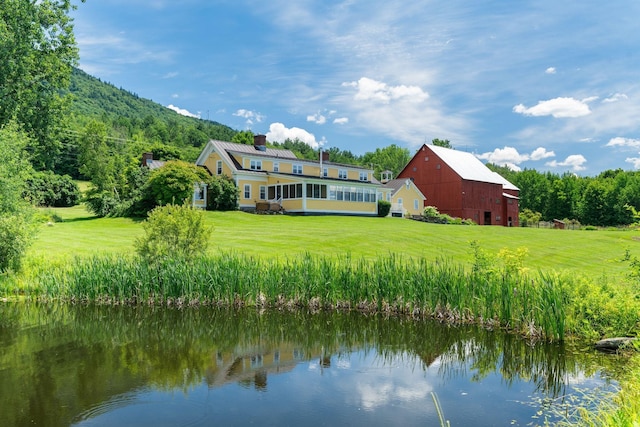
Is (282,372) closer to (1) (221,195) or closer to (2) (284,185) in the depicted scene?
(1) (221,195)

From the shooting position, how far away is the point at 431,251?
63.6ft

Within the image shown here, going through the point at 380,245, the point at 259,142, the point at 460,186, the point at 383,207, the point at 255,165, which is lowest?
the point at 380,245

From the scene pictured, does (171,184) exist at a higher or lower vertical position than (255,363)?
higher

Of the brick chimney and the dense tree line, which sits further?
the dense tree line

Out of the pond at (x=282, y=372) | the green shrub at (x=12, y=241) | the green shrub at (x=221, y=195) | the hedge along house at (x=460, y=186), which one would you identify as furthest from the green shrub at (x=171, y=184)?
the hedge along house at (x=460, y=186)

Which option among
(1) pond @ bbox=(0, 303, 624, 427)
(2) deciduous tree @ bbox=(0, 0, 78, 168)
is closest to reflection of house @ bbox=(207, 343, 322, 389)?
(1) pond @ bbox=(0, 303, 624, 427)

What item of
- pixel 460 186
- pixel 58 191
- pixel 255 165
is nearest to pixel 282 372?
pixel 255 165

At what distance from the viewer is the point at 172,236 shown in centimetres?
1304

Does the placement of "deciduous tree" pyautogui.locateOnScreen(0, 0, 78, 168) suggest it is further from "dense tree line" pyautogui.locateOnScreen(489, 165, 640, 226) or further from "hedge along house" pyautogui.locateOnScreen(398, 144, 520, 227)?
"dense tree line" pyautogui.locateOnScreen(489, 165, 640, 226)

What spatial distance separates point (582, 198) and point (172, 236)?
71.5 meters

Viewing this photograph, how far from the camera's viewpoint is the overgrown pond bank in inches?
341

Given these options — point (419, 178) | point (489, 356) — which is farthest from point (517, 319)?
point (419, 178)

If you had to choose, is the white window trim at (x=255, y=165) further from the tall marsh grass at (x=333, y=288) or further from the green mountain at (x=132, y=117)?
the green mountain at (x=132, y=117)

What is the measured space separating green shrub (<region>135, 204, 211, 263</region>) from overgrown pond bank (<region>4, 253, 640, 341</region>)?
456 mm
